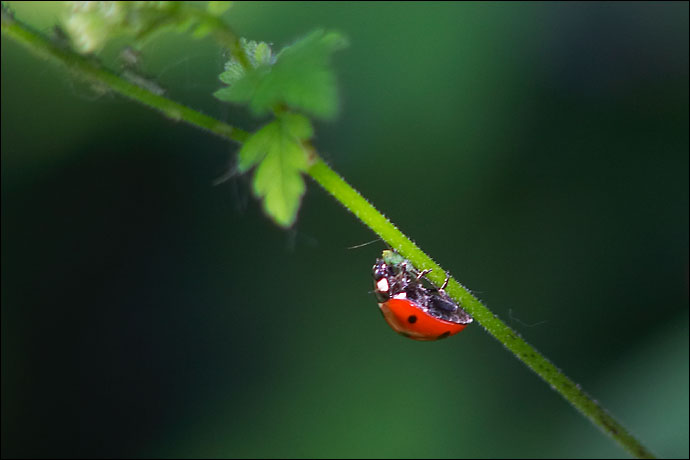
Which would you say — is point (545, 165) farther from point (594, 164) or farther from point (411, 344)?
point (411, 344)

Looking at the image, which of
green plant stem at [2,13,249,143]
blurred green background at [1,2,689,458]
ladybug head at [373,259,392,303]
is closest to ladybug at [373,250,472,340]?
ladybug head at [373,259,392,303]

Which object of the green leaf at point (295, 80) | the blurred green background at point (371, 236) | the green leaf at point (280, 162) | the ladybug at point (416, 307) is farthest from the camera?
the blurred green background at point (371, 236)

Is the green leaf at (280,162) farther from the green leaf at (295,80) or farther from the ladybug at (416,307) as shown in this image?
the ladybug at (416,307)

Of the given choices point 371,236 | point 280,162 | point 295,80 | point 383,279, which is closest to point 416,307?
point 383,279

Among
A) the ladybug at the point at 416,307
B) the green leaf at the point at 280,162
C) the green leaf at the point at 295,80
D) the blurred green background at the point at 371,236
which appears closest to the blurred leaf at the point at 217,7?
the green leaf at the point at 295,80

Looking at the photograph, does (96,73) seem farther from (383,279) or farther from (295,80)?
(383,279)
